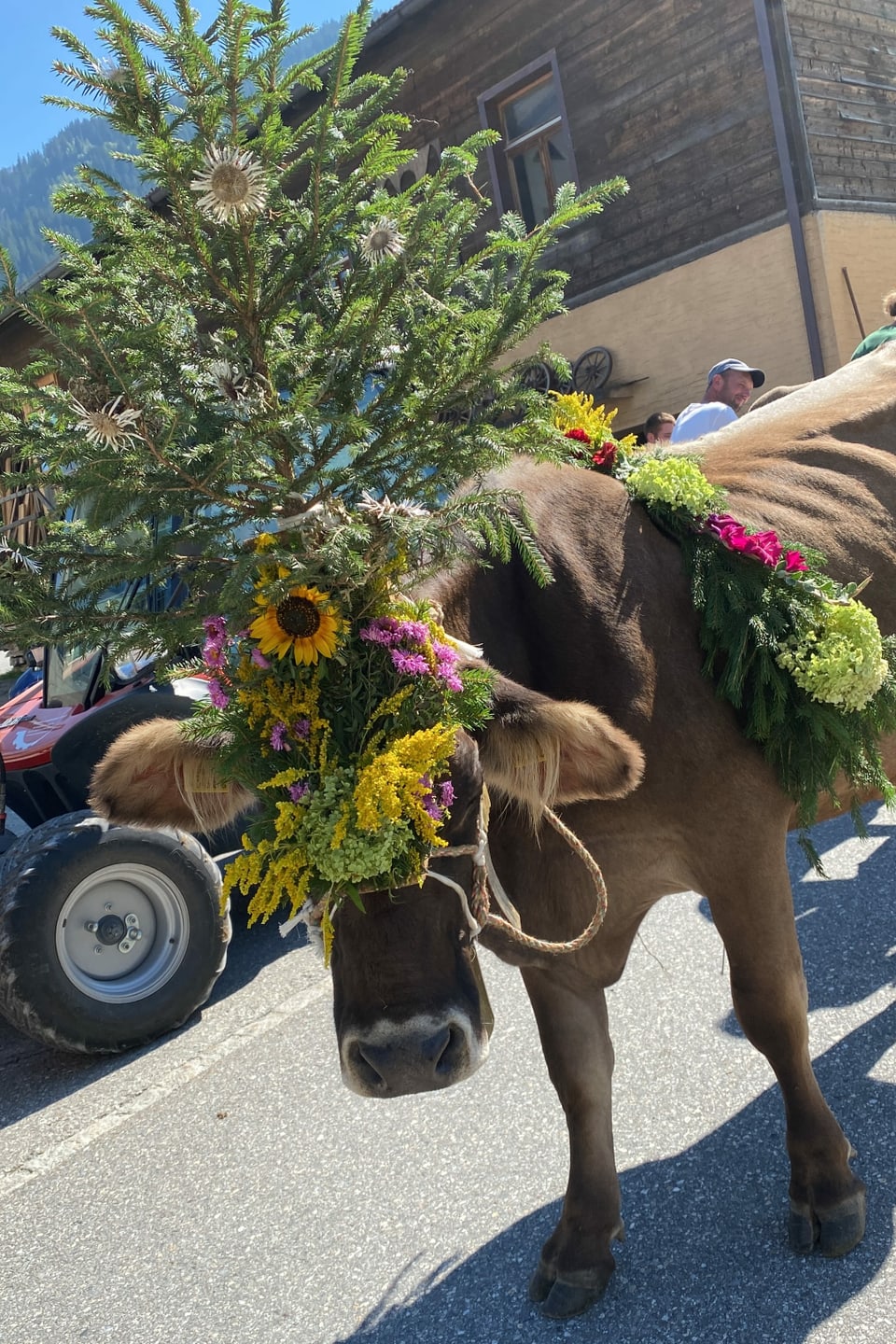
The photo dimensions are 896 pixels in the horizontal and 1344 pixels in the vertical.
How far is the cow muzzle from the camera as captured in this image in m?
1.99

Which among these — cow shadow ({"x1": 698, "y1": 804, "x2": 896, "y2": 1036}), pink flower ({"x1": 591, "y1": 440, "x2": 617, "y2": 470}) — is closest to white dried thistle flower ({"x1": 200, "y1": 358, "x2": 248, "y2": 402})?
pink flower ({"x1": 591, "y1": 440, "x2": 617, "y2": 470})

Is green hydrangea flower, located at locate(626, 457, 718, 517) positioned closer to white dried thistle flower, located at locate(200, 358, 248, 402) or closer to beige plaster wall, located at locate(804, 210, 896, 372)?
white dried thistle flower, located at locate(200, 358, 248, 402)

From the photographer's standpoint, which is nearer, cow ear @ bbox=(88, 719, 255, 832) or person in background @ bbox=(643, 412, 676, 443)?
cow ear @ bbox=(88, 719, 255, 832)

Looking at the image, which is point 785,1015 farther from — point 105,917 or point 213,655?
point 105,917

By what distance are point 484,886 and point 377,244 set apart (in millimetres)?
1246

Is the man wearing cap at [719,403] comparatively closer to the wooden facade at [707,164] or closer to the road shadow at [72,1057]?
the road shadow at [72,1057]

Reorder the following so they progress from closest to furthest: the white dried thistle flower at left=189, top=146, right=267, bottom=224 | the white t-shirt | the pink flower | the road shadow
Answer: the white dried thistle flower at left=189, top=146, right=267, bottom=224, the pink flower, the road shadow, the white t-shirt

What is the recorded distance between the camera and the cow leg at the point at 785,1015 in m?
2.54

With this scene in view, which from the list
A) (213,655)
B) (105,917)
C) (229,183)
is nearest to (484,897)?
(213,655)

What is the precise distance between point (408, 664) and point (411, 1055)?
0.72 m

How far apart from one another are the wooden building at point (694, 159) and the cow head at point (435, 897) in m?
9.05

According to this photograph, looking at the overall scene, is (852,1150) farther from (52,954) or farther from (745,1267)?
(52,954)

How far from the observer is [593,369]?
1191 centimetres

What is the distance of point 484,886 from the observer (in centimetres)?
221
